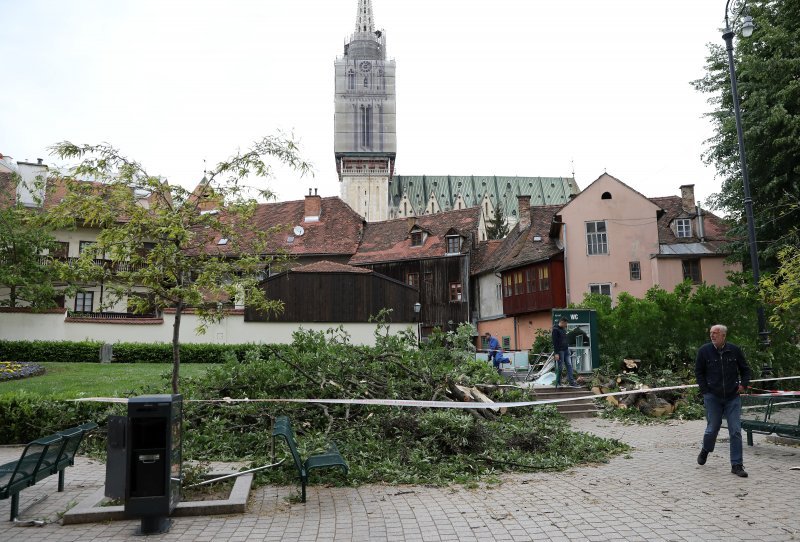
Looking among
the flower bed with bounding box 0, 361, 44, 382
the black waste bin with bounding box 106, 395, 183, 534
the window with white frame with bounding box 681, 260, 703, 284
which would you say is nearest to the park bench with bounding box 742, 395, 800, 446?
the black waste bin with bounding box 106, 395, 183, 534

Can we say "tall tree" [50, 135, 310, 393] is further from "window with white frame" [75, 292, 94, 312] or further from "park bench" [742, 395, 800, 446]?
"window with white frame" [75, 292, 94, 312]

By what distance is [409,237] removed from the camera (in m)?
51.9

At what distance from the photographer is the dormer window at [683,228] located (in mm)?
40250

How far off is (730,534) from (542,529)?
1.84m

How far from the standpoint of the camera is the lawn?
14.9 m

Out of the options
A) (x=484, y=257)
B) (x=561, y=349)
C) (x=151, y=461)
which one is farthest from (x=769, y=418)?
(x=484, y=257)

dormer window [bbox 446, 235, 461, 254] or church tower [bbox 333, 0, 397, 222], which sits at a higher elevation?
church tower [bbox 333, 0, 397, 222]

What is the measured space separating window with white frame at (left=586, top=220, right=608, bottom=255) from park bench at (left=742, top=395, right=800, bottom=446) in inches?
1004

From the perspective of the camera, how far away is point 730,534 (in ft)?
20.4

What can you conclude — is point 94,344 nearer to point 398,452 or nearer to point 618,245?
point 398,452

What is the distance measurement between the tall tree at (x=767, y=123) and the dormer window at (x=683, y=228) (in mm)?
11714

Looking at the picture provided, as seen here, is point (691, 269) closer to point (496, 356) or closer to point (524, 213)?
point (524, 213)

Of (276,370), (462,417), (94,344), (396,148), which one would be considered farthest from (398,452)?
(396,148)

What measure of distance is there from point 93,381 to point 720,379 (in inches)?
682
